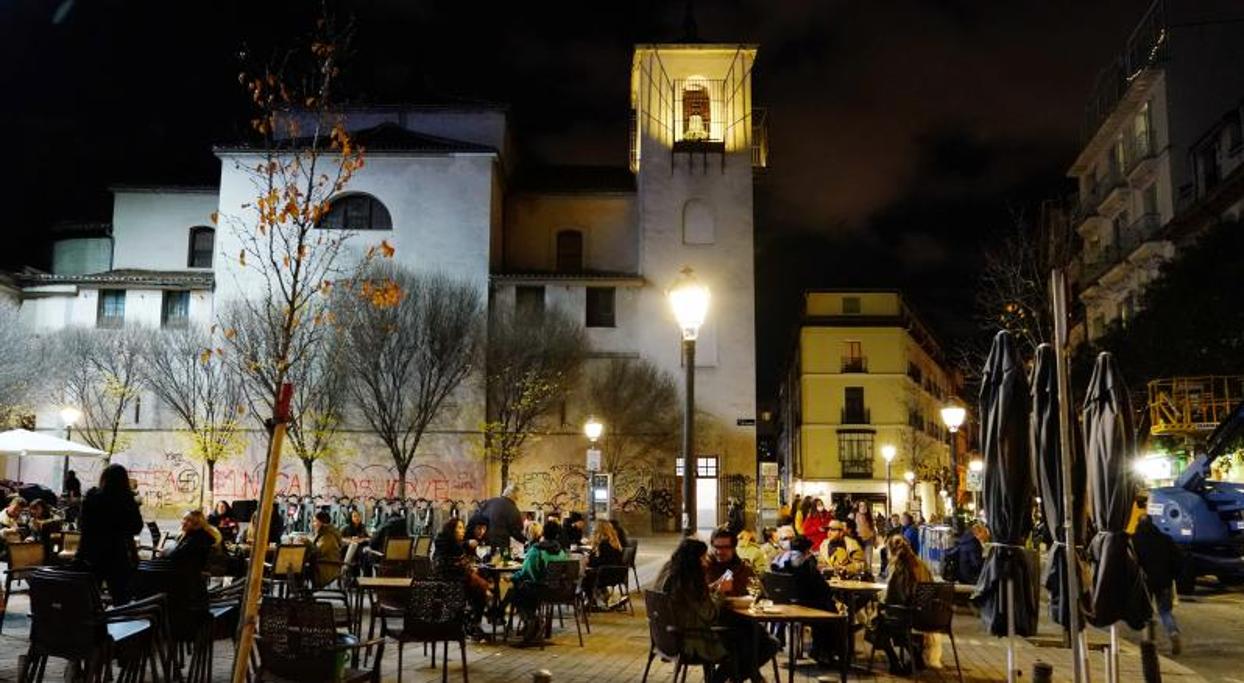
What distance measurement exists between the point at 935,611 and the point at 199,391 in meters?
35.1

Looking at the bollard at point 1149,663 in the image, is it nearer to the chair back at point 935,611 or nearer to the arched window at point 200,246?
the chair back at point 935,611

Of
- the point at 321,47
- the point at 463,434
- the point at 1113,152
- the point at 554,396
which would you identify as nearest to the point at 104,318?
the point at 463,434

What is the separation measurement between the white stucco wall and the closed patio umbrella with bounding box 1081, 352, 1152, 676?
4651cm

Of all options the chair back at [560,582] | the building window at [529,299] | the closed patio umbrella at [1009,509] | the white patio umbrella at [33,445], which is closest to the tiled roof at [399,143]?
the building window at [529,299]

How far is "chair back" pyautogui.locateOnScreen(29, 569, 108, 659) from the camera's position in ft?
23.3

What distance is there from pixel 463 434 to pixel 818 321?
29.5 meters

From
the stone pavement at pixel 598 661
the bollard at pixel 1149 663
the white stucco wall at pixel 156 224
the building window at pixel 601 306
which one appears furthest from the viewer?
the white stucco wall at pixel 156 224

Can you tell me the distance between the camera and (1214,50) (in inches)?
1524

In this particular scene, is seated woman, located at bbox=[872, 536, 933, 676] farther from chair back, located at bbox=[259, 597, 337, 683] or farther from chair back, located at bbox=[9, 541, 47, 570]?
chair back, located at bbox=[9, 541, 47, 570]

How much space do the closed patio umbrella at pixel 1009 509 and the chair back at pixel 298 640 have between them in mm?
5078

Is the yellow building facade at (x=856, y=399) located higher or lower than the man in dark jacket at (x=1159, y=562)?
higher

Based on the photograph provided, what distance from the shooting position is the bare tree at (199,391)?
127ft

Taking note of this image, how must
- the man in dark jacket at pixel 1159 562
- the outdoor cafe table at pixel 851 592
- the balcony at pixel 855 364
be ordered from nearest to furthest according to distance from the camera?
the outdoor cafe table at pixel 851 592, the man in dark jacket at pixel 1159 562, the balcony at pixel 855 364

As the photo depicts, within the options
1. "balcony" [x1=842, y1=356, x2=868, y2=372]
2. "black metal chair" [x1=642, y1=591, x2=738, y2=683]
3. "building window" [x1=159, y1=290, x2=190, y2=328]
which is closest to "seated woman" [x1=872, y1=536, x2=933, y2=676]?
"black metal chair" [x1=642, y1=591, x2=738, y2=683]
